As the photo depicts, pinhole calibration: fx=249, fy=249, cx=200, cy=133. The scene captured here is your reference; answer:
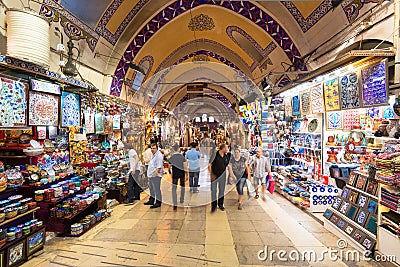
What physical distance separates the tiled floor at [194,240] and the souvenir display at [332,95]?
2024 millimetres

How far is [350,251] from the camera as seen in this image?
3.22 metres

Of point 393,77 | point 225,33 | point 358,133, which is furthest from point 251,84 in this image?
point 393,77

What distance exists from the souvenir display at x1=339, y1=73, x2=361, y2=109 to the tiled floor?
6.59 ft

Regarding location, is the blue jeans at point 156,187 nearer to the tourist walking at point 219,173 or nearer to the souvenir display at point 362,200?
the tourist walking at point 219,173

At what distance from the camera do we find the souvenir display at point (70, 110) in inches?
153

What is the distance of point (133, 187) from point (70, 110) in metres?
2.46

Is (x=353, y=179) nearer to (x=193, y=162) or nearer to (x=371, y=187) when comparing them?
(x=371, y=187)

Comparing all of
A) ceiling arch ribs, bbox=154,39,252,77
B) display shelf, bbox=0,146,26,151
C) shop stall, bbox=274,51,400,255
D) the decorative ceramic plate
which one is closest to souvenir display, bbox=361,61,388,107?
shop stall, bbox=274,51,400,255

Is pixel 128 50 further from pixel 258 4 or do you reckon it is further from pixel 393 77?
pixel 393 77

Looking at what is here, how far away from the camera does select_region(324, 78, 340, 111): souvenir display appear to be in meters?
4.19

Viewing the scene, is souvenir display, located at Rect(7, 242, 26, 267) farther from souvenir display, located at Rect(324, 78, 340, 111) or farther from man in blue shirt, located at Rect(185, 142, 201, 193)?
souvenir display, located at Rect(324, 78, 340, 111)

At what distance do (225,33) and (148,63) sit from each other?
2.71 meters

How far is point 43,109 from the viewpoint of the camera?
3.43 m

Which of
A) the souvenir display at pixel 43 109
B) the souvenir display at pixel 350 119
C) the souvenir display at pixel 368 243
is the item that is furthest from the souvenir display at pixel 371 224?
the souvenir display at pixel 43 109
